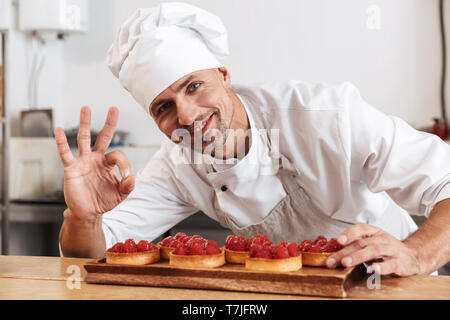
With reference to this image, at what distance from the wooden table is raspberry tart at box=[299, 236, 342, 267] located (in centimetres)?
9

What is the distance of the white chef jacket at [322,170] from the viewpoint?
1452mm

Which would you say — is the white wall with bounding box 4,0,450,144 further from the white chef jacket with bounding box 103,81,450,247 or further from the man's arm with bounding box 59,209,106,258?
the man's arm with bounding box 59,209,106,258

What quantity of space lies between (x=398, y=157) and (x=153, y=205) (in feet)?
2.64

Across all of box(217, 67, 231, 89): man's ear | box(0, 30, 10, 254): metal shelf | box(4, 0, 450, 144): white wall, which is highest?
box(4, 0, 450, 144): white wall

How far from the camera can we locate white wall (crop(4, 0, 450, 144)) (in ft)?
10.9

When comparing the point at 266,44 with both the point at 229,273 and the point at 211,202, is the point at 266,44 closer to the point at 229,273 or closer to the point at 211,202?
the point at 211,202

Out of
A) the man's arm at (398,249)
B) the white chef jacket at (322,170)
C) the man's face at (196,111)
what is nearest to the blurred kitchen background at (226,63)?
the white chef jacket at (322,170)

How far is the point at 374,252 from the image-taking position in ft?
3.76

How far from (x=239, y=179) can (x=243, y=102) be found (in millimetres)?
238

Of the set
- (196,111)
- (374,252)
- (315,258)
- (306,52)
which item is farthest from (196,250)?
(306,52)

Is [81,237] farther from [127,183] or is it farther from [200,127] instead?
[200,127]

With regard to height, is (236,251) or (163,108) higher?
(163,108)

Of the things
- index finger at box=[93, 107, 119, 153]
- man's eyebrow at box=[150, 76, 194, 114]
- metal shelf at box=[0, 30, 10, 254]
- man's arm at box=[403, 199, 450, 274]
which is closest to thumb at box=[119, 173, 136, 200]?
index finger at box=[93, 107, 119, 153]

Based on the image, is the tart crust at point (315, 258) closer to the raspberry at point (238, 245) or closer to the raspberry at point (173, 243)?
the raspberry at point (238, 245)
